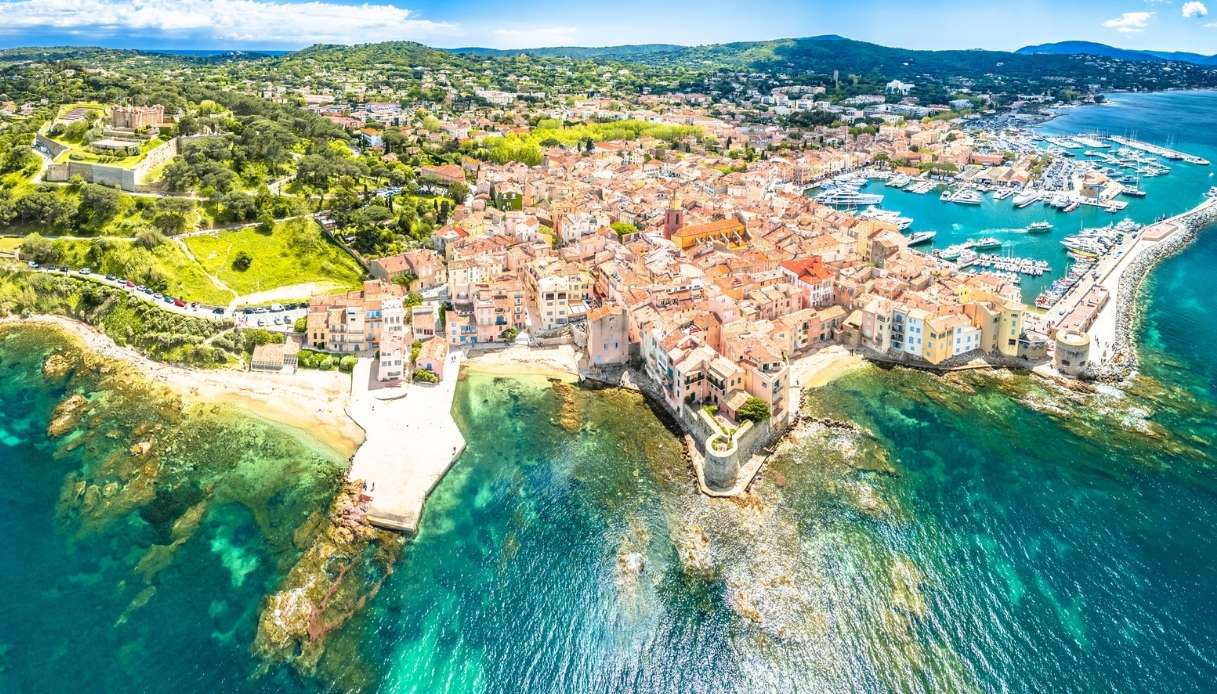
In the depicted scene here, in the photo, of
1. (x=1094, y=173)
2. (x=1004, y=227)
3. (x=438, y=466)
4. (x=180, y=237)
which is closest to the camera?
(x=438, y=466)

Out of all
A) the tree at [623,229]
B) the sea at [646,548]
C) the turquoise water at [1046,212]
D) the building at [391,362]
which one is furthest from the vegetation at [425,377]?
the turquoise water at [1046,212]

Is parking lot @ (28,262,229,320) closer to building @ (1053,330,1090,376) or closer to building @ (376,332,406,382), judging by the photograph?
building @ (376,332,406,382)

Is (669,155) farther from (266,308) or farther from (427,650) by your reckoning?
(427,650)

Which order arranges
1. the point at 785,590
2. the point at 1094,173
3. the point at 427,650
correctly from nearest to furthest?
1. the point at 427,650
2. the point at 785,590
3. the point at 1094,173

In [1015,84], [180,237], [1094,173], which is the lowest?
[180,237]

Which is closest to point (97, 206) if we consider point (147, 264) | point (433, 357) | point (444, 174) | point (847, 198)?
point (147, 264)

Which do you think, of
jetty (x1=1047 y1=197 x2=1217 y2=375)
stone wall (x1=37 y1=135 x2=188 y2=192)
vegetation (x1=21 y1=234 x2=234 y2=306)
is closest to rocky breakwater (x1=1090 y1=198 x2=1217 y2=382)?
jetty (x1=1047 y1=197 x2=1217 y2=375)

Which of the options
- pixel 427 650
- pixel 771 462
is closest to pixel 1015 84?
pixel 771 462
